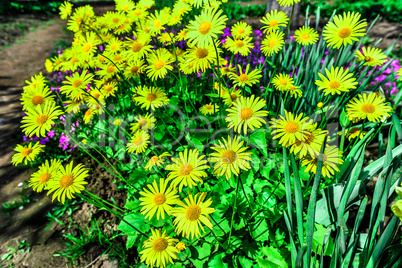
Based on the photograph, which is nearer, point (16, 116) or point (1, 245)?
point (1, 245)

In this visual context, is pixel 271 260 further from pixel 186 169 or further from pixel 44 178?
pixel 44 178

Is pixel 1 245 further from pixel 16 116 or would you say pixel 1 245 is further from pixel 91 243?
pixel 16 116

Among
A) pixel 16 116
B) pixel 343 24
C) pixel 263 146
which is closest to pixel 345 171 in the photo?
pixel 263 146

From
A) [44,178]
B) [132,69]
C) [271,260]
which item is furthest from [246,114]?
[44,178]

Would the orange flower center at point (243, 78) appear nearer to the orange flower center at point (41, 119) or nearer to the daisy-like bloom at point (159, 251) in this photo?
the daisy-like bloom at point (159, 251)

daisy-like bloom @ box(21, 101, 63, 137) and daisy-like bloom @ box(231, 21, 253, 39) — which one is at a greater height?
daisy-like bloom @ box(231, 21, 253, 39)

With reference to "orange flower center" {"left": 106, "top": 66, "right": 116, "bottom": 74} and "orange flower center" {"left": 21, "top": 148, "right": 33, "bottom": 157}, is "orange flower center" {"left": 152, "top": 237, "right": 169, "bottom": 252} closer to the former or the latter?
"orange flower center" {"left": 21, "top": 148, "right": 33, "bottom": 157}

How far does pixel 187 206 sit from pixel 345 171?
3.90 ft

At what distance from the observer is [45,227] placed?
2385 mm

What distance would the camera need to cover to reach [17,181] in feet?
9.53

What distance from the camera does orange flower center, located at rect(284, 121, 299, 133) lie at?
143cm

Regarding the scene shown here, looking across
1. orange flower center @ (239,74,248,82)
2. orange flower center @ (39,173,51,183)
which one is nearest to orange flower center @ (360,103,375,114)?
orange flower center @ (239,74,248,82)

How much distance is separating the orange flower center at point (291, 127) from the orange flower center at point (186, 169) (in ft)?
2.13

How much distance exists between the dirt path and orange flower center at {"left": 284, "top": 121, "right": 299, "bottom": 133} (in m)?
2.24
